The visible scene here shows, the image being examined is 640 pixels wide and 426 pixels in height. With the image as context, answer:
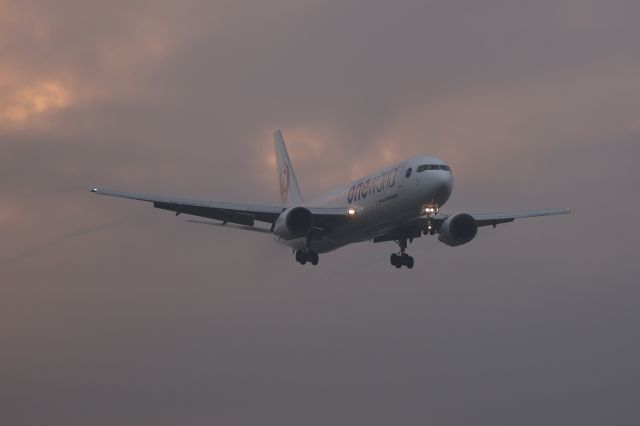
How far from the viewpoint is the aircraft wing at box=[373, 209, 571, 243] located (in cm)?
6400

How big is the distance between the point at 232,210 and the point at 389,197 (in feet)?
32.3

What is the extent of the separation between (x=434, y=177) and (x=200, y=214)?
1540 cm

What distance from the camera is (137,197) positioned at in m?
63.4

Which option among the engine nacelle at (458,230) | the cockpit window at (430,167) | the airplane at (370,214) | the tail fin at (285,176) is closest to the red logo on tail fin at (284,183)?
the tail fin at (285,176)

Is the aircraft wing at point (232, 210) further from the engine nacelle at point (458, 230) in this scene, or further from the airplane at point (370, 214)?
the engine nacelle at point (458, 230)

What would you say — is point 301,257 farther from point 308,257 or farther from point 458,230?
point 458,230

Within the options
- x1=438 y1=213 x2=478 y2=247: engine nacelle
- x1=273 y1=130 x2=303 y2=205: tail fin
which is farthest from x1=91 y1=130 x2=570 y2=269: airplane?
x1=273 y1=130 x2=303 y2=205: tail fin

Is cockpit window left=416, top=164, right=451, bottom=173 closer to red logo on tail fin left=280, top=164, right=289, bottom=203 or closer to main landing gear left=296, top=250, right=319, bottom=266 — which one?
main landing gear left=296, top=250, right=319, bottom=266

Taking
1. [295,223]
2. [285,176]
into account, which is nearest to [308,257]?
[295,223]

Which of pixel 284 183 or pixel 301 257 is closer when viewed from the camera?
pixel 301 257

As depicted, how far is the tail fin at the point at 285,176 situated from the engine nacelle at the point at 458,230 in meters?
19.9

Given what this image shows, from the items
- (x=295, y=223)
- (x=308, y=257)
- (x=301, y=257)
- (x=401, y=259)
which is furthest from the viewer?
(x=401, y=259)

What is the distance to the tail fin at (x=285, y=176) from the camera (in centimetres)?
8488

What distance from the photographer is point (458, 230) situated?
6506cm
